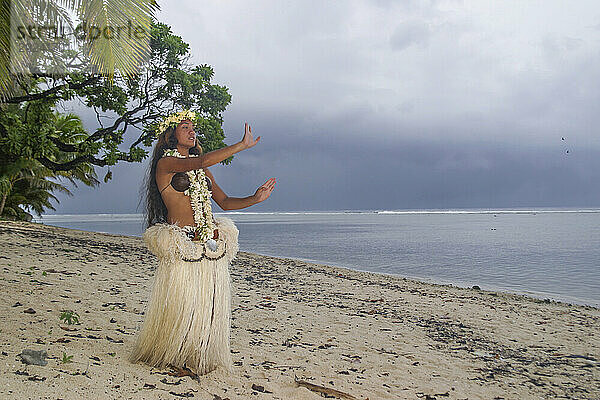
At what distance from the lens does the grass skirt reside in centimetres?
398

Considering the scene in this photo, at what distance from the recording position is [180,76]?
1327cm

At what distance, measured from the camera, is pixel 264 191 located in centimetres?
407

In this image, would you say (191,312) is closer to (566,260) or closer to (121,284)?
(121,284)

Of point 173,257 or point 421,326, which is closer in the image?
point 173,257

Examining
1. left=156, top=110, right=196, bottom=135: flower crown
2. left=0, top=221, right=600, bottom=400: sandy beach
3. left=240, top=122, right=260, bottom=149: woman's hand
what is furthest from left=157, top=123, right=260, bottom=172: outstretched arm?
left=0, top=221, right=600, bottom=400: sandy beach

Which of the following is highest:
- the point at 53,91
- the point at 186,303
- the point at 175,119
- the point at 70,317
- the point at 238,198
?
the point at 53,91

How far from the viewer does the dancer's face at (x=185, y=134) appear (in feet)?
13.7

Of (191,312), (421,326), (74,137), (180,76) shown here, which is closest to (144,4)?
(191,312)

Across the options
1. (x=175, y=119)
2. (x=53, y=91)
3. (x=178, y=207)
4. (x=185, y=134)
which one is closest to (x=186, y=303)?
(x=178, y=207)

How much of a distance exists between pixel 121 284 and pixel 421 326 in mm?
4946

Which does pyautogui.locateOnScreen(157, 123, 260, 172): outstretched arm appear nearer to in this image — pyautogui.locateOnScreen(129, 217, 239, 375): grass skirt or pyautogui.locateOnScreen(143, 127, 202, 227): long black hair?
pyautogui.locateOnScreen(143, 127, 202, 227): long black hair

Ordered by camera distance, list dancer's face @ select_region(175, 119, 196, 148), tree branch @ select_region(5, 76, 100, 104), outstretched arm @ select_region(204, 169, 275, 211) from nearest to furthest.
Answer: outstretched arm @ select_region(204, 169, 275, 211), dancer's face @ select_region(175, 119, 196, 148), tree branch @ select_region(5, 76, 100, 104)

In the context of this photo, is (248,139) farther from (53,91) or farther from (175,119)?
(53,91)

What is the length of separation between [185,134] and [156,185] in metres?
0.53
